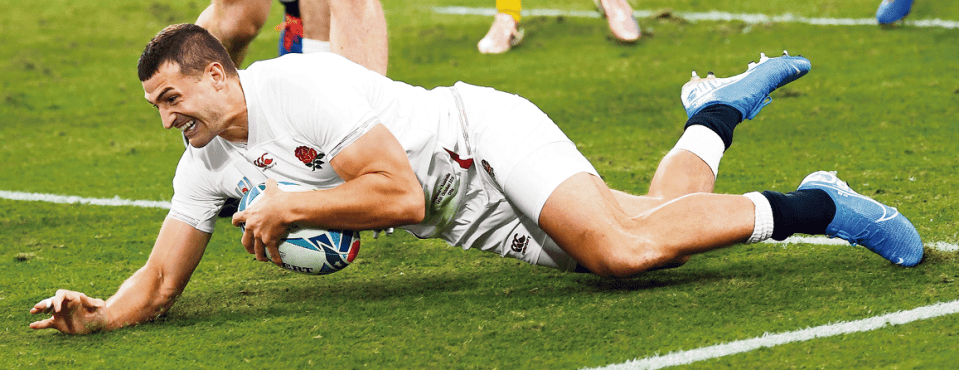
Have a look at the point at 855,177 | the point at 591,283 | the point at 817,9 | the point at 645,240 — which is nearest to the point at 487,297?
the point at 591,283

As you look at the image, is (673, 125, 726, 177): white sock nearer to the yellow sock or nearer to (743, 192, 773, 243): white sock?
(743, 192, 773, 243): white sock

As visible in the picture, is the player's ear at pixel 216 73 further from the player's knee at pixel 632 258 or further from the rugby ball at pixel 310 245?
the player's knee at pixel 632 258

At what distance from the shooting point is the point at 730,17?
7.33 m

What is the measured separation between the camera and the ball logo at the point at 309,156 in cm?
301

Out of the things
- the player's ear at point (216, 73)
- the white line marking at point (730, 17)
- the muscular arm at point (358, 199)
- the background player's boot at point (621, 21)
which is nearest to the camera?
the muscular arm at point (358, 199)

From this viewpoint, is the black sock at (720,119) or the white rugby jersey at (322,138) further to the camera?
the black sock at (720,119)

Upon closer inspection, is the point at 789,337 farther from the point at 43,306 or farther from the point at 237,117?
the point at 43,306

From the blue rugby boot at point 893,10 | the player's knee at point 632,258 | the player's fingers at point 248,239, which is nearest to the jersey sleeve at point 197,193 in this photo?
the player's fingers at point 248,239

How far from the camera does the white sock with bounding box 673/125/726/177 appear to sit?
11.2 feet

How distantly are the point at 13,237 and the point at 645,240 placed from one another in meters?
2.86

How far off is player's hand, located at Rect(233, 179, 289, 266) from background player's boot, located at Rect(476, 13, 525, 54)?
13.9 feet

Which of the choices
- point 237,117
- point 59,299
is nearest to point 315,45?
point 237,117

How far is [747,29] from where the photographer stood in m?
6.95

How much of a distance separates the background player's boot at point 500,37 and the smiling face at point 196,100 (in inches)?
165
